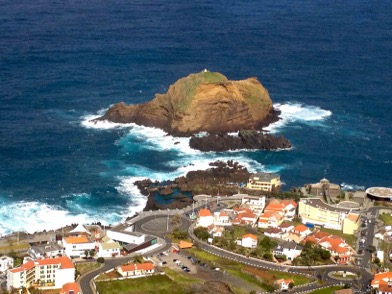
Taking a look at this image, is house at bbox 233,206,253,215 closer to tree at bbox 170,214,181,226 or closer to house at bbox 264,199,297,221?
house at bbox 264,199,297,221

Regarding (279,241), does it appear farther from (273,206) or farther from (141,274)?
(141,274)

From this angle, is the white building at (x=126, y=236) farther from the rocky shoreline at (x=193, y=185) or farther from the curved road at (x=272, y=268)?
the rocky shoreline at (x=193, y=185)

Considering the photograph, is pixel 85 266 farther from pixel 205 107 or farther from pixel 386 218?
pixel 205 107

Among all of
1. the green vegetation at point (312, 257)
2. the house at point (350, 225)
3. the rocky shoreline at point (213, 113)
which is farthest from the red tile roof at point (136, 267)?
the rocky shoreline at point (213, 113)

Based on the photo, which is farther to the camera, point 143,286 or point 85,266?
point 85,266

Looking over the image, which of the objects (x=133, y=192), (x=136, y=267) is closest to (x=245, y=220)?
(x=133, y=192)

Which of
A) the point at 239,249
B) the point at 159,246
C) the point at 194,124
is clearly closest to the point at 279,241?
the point at 239,249
